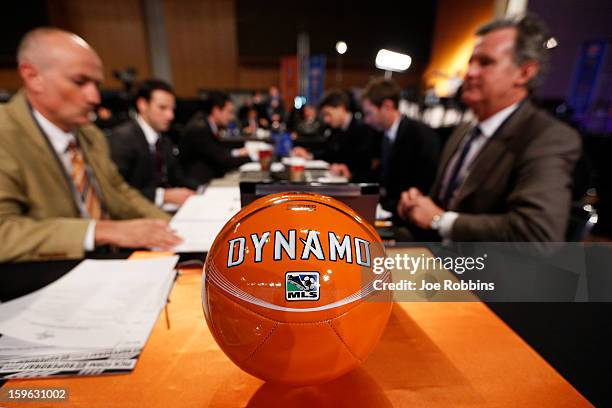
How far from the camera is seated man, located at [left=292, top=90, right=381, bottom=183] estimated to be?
142 inches

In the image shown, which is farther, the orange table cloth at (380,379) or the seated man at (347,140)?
the seated man at (347,140)

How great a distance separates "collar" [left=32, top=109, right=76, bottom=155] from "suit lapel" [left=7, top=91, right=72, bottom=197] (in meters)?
0.13

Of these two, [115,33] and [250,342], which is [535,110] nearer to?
[250,342]

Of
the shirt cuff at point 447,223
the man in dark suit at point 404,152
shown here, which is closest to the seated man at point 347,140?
the man in dark suit at point 404,152

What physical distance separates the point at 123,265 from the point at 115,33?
424 inches

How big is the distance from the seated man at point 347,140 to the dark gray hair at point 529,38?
1961 mm

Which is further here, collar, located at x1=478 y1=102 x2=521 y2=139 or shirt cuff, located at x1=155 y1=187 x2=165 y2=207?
shirt cuff, located at x1=155 y1=187 x2=165 y2=207

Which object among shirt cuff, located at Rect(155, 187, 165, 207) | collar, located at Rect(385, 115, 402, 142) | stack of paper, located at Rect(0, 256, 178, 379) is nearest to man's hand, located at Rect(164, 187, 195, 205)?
shirt cuff, located at Rect(155, 187, 165, 207)

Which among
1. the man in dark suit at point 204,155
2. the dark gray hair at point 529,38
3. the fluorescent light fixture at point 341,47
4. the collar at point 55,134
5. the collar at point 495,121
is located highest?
the fluorescent light fixture at point 341,47

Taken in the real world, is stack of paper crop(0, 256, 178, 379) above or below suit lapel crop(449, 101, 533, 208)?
below

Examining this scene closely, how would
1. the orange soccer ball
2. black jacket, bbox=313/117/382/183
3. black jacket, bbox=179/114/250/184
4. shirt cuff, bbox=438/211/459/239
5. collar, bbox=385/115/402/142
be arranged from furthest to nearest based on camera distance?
black jacket, bbox=313/117/382/183, black jacket, bbox=179/114/250/184, collar, bbox=385/115/402/142, shirt cuff, bbox=438/211/459/239, the orange soccer ball

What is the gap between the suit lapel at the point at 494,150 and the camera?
126 centimetres

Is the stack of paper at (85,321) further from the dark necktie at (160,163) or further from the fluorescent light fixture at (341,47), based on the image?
the fluorescent light fixture at (341,47)

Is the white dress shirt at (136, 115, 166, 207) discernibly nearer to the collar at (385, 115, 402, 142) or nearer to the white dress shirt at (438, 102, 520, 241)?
the collar at (385, 115, 402, 142)
